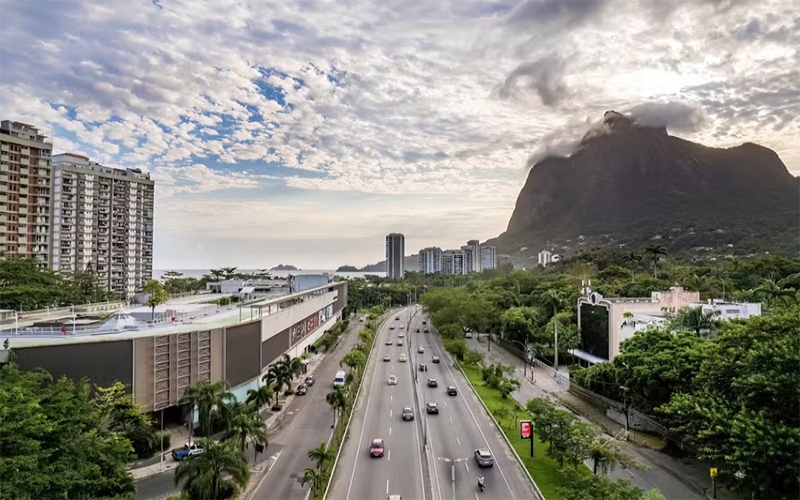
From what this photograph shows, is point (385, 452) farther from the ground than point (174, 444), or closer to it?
closer to it

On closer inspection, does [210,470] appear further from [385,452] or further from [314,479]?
[385,452]

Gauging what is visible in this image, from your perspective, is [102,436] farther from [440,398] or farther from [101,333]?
[440,398]

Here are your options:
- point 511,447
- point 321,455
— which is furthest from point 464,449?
point 321,455

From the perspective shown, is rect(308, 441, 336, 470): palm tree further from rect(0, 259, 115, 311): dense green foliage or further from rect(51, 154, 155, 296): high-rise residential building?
rect(51, 154, 155, 296): high-rise residential building

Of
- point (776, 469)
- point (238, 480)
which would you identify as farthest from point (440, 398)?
point (776, 469)

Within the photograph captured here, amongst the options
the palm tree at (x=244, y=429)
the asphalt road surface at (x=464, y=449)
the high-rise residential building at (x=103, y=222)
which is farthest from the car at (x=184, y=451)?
the high-rise residential building at (x=103, y=222)
